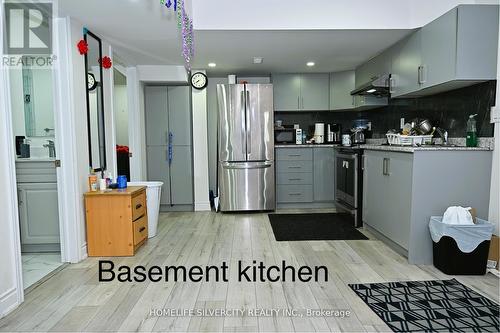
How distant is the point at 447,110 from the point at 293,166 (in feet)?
7.72

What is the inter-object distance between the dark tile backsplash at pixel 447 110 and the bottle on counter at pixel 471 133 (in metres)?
→ 0.05

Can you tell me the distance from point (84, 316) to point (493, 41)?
3.61m

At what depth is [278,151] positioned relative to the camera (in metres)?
5.10

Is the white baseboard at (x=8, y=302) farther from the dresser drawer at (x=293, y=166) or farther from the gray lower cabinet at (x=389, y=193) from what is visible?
the dresser drawer at (x=293, y=166)

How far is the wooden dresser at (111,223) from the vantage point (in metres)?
2.96

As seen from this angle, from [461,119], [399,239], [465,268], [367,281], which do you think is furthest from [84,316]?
[461,119]

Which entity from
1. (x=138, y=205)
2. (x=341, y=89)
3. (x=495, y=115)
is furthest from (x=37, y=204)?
(x=341, y=89)

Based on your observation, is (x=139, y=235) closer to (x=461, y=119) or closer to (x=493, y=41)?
(x=461, y=119)

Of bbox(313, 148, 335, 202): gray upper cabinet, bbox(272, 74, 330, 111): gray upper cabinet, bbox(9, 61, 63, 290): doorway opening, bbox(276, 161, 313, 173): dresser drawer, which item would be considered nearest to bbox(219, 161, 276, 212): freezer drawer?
bbox(276, 161, 313, 173): dresser drawer

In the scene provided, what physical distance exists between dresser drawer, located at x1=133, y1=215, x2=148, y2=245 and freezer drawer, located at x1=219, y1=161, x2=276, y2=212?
1606 millimetres

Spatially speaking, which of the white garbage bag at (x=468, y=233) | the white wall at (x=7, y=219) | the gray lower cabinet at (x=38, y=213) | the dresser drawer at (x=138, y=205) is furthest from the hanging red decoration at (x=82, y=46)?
the white garbage bag at (x=468, y=233)

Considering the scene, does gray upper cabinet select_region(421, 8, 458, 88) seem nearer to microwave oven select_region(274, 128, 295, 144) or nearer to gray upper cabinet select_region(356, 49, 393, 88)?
gray upper cabinet select_region(356, 49, 393, 88)

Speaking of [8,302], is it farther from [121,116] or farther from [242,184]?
[121,116]

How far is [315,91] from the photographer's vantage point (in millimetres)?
5316
